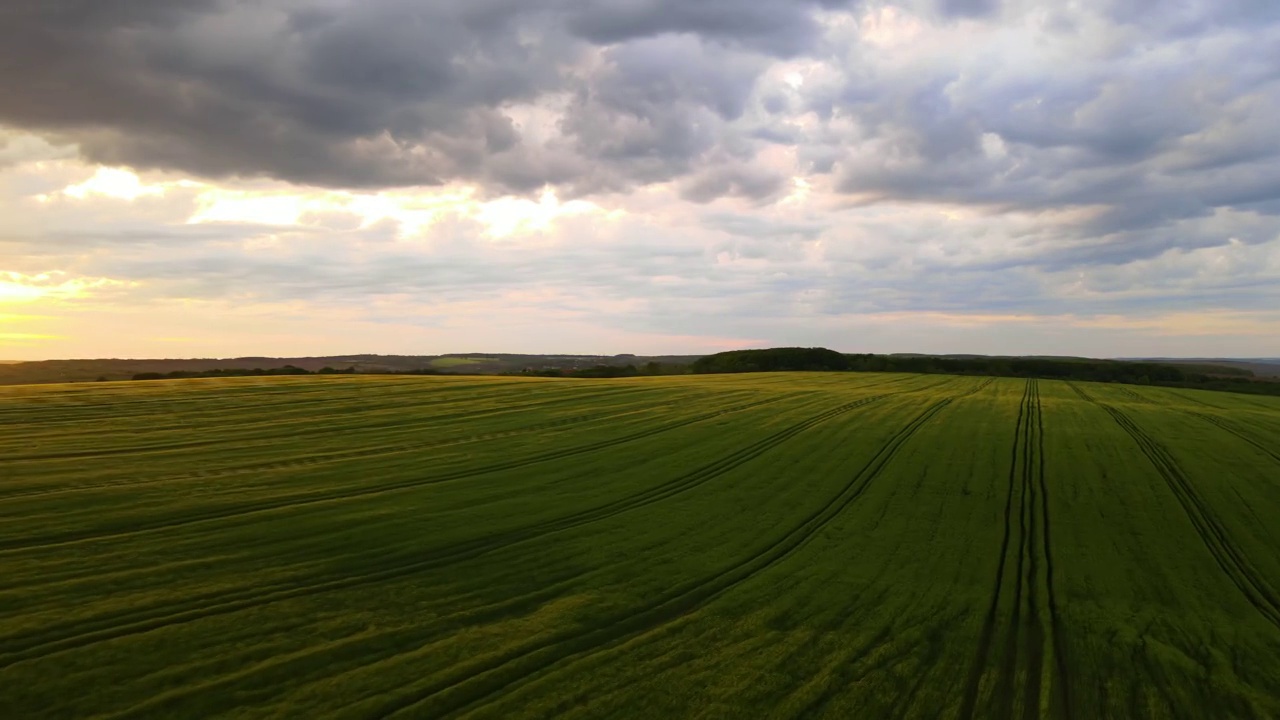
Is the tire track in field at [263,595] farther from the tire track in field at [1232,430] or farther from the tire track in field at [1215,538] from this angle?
the tire track in field at [1232,430]

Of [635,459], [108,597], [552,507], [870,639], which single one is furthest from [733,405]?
[108,597]

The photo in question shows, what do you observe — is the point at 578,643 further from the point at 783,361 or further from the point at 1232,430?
the point at 783,361

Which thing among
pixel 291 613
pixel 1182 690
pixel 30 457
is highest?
pixel 30 457

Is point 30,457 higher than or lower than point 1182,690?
higher

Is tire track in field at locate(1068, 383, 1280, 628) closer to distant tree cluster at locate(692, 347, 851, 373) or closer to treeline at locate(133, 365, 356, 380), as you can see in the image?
treeline at locate(133, 365, 356, 380)

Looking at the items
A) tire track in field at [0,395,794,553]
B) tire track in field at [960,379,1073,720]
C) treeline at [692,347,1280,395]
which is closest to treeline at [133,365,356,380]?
tire track in field at [0,395,794,553]

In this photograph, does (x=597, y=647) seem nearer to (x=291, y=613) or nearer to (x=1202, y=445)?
(x=291, y=613)

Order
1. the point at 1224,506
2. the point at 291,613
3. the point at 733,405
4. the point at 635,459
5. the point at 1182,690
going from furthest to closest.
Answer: the point at 733,405, the point at 635,459, the point at 1224,506, the point at 291,613, the point at 1182,690
